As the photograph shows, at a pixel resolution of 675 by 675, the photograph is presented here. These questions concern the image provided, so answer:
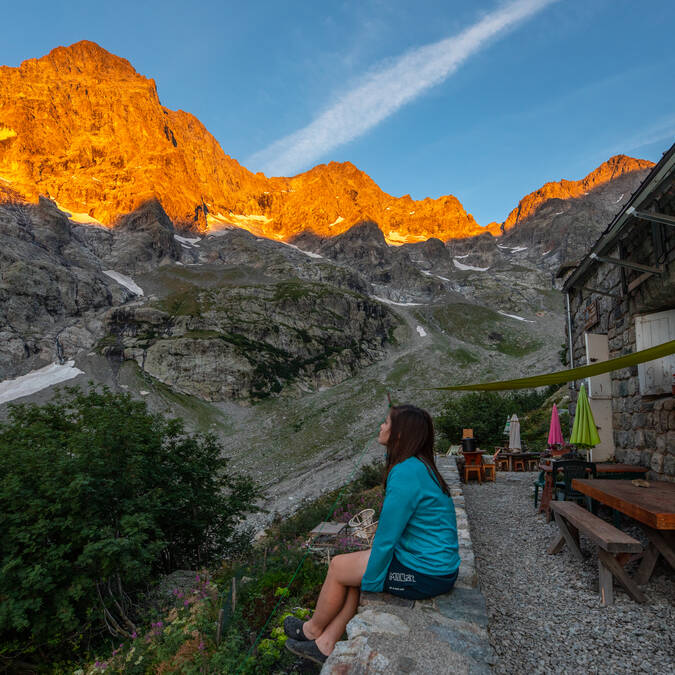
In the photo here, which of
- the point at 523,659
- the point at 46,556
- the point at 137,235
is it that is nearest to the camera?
the point at 523,659

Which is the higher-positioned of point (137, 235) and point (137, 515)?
point (137, 235)

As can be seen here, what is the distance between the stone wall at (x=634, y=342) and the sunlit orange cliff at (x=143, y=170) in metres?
105

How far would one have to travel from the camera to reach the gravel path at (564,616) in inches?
117

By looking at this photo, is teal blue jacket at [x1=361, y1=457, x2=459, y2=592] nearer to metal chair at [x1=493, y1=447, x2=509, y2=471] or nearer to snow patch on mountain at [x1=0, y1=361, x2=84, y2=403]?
metal chair at [x1=493, y1=447, x2=509, y2=471]

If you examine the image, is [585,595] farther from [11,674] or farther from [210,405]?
[210,405]

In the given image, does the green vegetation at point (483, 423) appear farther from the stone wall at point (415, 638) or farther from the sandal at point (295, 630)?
the sandal at point (295, 630)

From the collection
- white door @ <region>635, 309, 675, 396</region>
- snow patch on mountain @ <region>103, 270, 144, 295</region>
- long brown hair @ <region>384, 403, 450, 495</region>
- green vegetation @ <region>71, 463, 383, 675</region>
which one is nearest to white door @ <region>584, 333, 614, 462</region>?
white door @ <region>635, 309, 675, 396</region>

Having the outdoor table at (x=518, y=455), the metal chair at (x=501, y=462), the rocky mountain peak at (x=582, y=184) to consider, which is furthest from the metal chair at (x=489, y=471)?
the rocky mountain peak at (x=582, y=184)

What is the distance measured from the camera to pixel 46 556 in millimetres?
5777

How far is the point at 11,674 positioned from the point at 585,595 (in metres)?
7.57

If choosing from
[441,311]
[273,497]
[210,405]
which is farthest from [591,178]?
[273,497]

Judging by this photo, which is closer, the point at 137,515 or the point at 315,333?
the point at 137,515

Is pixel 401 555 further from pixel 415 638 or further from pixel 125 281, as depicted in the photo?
pixel 125 281

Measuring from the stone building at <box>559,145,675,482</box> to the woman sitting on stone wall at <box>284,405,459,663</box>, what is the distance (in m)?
4.57
